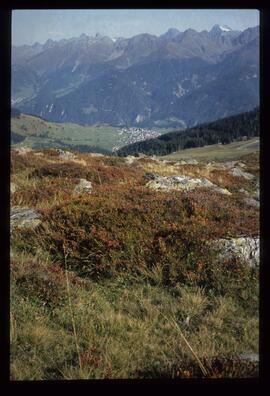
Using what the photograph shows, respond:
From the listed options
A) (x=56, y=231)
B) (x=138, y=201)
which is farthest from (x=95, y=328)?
(x=138, y=201)

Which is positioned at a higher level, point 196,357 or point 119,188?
point 119,188

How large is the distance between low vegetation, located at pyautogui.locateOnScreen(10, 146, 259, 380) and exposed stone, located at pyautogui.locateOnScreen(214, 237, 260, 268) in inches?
5.9

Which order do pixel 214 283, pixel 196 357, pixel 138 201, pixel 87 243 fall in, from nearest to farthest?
1. pixel 196 357
2. pixel 214 283
3. pixel 87 243
4. pixel 138 201

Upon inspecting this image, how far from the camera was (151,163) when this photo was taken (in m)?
17.1

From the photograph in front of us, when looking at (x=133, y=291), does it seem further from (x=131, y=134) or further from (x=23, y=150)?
(x=23, y=150)

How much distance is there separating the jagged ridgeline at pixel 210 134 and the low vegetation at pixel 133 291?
6.76 meters

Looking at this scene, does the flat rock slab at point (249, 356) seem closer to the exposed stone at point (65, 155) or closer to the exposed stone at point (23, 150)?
the exposed stone at point (65, 155)

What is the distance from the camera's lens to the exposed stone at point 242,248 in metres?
6.45

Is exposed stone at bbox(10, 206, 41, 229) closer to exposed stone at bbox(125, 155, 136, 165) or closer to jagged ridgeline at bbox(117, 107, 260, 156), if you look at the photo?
jagged ridgeline at bbox(117, 107, 260, 156)

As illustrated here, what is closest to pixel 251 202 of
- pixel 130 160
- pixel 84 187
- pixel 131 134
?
pixel 131 134

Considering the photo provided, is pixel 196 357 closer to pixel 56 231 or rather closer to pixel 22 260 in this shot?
pixel 22 260

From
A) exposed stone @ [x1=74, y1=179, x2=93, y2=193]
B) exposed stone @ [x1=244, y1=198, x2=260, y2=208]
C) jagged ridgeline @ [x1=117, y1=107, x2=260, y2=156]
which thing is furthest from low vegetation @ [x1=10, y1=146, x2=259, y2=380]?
jagged ridgeline @ [x1=117, y1=107, x2=260, y2=156]
